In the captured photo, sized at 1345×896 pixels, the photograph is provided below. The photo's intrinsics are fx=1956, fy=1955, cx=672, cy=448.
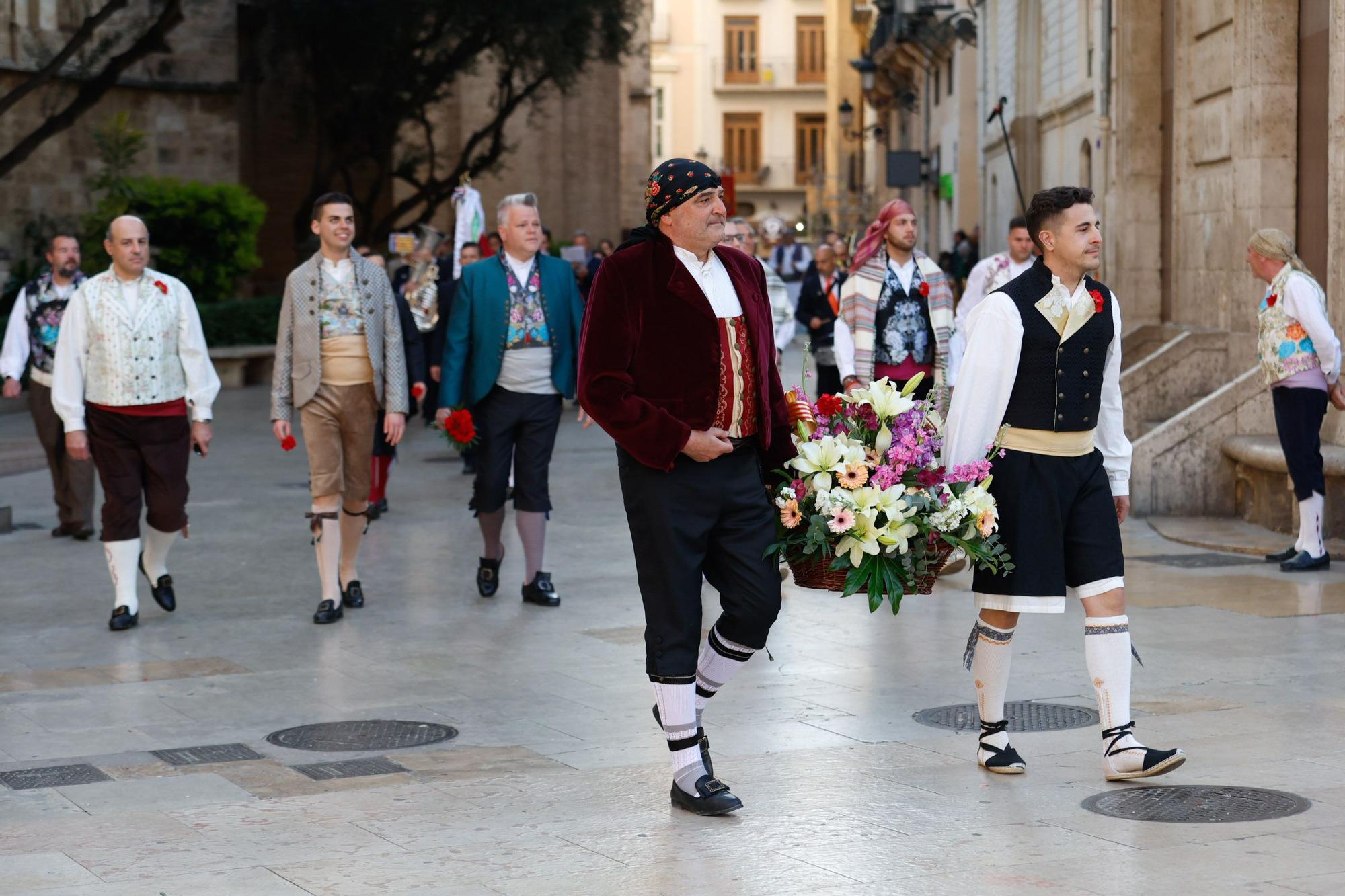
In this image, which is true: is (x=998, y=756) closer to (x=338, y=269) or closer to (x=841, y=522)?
(x=841, y=522)

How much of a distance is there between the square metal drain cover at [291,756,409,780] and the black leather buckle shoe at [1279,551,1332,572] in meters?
6.05

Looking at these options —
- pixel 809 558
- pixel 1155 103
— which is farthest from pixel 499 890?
pixel 1155 103

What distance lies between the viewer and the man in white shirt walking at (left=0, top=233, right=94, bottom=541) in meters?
12.9

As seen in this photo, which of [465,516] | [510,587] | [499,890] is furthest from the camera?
[465,516]

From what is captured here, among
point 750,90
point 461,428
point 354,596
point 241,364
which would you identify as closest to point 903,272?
point 461,428

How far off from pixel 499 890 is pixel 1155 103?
43.4 ft

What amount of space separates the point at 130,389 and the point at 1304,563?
6393 millimetres

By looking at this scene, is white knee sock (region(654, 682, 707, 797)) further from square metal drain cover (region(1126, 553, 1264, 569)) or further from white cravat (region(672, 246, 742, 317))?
square metal drain cover (region(1126, 553, 1264, 569))

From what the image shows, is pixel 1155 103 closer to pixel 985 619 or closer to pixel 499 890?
pixel 985 619

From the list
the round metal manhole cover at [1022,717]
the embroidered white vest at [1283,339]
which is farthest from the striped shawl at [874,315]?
the round metal manhole cover at [1022,717]

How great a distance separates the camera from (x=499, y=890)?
5.02m

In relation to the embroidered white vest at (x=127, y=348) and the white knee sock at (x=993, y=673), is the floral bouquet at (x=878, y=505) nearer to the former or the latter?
the white knee sock at (x=993, y=673)

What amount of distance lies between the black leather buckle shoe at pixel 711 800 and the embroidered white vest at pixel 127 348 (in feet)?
15.7

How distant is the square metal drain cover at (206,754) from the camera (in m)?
6.84
